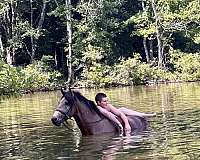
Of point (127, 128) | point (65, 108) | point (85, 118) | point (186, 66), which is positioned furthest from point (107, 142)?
point (186, 66)

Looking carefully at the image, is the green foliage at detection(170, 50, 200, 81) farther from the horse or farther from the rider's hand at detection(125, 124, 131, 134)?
the horse

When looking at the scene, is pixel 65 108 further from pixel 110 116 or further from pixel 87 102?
pixel 110 116

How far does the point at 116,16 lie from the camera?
58469 millimetres

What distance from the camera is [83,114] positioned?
1385cm

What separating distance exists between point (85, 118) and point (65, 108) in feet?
2.11

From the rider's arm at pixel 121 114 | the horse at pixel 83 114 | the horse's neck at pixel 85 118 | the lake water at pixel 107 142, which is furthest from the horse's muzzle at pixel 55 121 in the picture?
the rider's arm at pixel 121 114

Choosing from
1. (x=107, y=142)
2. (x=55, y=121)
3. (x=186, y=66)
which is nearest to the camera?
(x=107, y=142)

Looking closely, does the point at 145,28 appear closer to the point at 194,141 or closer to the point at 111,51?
the point at 111,51

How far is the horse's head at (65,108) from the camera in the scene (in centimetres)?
1325

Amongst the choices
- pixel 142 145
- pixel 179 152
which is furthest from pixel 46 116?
pixel 179 152

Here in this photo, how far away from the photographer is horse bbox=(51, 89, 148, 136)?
1344cm

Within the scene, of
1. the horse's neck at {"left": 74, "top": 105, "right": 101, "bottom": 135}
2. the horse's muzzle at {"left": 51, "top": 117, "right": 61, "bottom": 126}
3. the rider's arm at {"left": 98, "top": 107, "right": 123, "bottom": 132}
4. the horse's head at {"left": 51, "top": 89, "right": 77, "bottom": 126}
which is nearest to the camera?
the horse's muzzle at {"left": 51, "top": 117, "right": 61, "bottom": 126}

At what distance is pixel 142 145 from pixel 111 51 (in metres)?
42.9

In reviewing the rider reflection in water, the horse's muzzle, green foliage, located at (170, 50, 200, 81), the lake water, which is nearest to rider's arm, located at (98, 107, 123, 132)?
the rider reflection in water
